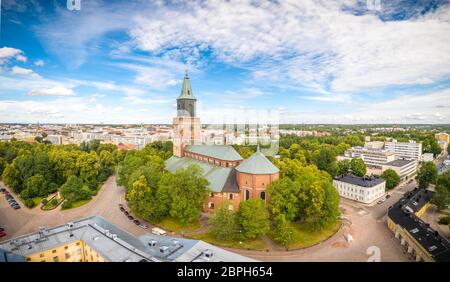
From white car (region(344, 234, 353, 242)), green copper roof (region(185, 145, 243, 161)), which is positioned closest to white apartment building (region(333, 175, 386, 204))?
white car (region(344, 234, 353, 242))

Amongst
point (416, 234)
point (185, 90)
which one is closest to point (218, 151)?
point (185, 90)

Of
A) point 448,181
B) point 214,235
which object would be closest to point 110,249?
point 214,235

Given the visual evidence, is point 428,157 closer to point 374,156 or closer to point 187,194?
point 374,156

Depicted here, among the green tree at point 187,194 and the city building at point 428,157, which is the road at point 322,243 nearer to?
the green tree at point 187,194

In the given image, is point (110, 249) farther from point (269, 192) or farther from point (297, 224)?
point (297, 224)

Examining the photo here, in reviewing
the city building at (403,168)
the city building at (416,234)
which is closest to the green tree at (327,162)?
the city building at (416,234)
